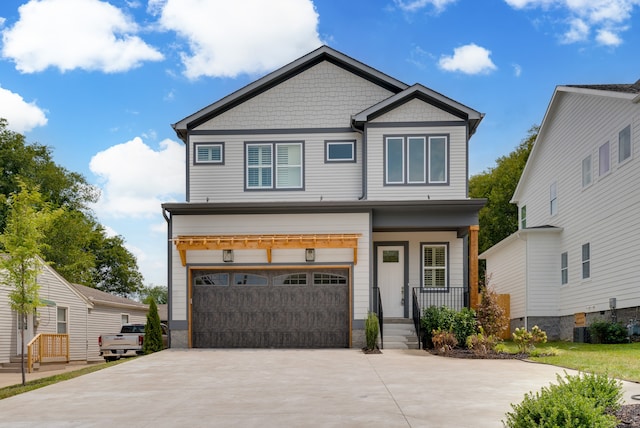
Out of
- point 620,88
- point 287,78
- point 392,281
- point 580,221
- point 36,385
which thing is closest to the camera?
point 36,385

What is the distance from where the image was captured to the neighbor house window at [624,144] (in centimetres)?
1994

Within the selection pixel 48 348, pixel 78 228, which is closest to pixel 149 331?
pixel 48 348

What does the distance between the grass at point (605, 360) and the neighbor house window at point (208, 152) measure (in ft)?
35.8

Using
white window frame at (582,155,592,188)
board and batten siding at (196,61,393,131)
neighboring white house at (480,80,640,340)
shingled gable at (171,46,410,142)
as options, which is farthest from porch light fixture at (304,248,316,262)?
white window frame at (582,155,592,188)

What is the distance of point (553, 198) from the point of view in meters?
27.0

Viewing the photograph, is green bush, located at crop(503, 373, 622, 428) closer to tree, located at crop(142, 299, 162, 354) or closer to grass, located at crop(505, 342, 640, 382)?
grass, located at crop(505, 342, 640, 382)

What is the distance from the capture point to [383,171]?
71.3 ft

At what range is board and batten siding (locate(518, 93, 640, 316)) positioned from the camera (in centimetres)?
1980

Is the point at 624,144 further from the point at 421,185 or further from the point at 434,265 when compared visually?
the point at 434,265

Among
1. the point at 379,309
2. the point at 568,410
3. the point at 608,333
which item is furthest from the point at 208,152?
the point at 568,410

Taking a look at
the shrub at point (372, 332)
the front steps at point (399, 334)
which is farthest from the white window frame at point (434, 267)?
the shrub at point (372, 332)

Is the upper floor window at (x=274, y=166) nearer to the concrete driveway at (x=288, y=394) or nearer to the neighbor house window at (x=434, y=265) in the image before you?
the neighbor house window at (x=434, y=265)

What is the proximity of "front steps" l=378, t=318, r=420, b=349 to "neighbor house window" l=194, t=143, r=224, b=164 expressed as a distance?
7487 mm

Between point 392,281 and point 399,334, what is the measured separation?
2.16m
